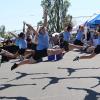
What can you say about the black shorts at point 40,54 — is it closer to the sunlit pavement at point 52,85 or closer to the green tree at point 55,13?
the sunlit pavement at point 52,85

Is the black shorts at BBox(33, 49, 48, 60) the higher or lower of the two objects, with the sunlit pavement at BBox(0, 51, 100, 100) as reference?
higher

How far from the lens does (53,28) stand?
81.7 metres

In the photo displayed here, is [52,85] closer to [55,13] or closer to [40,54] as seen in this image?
[40,54]

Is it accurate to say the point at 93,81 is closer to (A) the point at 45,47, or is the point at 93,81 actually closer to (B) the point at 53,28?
(A) the point at 45,47

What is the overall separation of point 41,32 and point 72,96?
4.39m

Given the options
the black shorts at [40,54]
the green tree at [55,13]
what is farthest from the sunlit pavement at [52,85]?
the green tree at [55,13]

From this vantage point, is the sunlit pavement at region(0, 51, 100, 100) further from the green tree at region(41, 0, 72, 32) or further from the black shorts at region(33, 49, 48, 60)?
the green tree at region(41, 0, 72, 32)

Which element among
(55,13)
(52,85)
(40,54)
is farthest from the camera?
(55,13)

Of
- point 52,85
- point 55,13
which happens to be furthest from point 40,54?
point 55,13

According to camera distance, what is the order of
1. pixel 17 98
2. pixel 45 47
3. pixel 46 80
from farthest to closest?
pixel 45 47 < pixel 46 80 < pixel 17 98

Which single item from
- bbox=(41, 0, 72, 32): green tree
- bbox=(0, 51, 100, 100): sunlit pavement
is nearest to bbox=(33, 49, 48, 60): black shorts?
bbox=(0, 51, 100, 100): sunlit pavement

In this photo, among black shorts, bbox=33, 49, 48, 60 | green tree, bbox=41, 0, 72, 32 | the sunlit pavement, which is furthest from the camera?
green tree, bbox=41, 0, 72, 32

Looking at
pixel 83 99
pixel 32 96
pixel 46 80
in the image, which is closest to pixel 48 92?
pixel 32 96

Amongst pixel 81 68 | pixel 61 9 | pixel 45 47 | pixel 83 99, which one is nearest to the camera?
pixel 83 99
